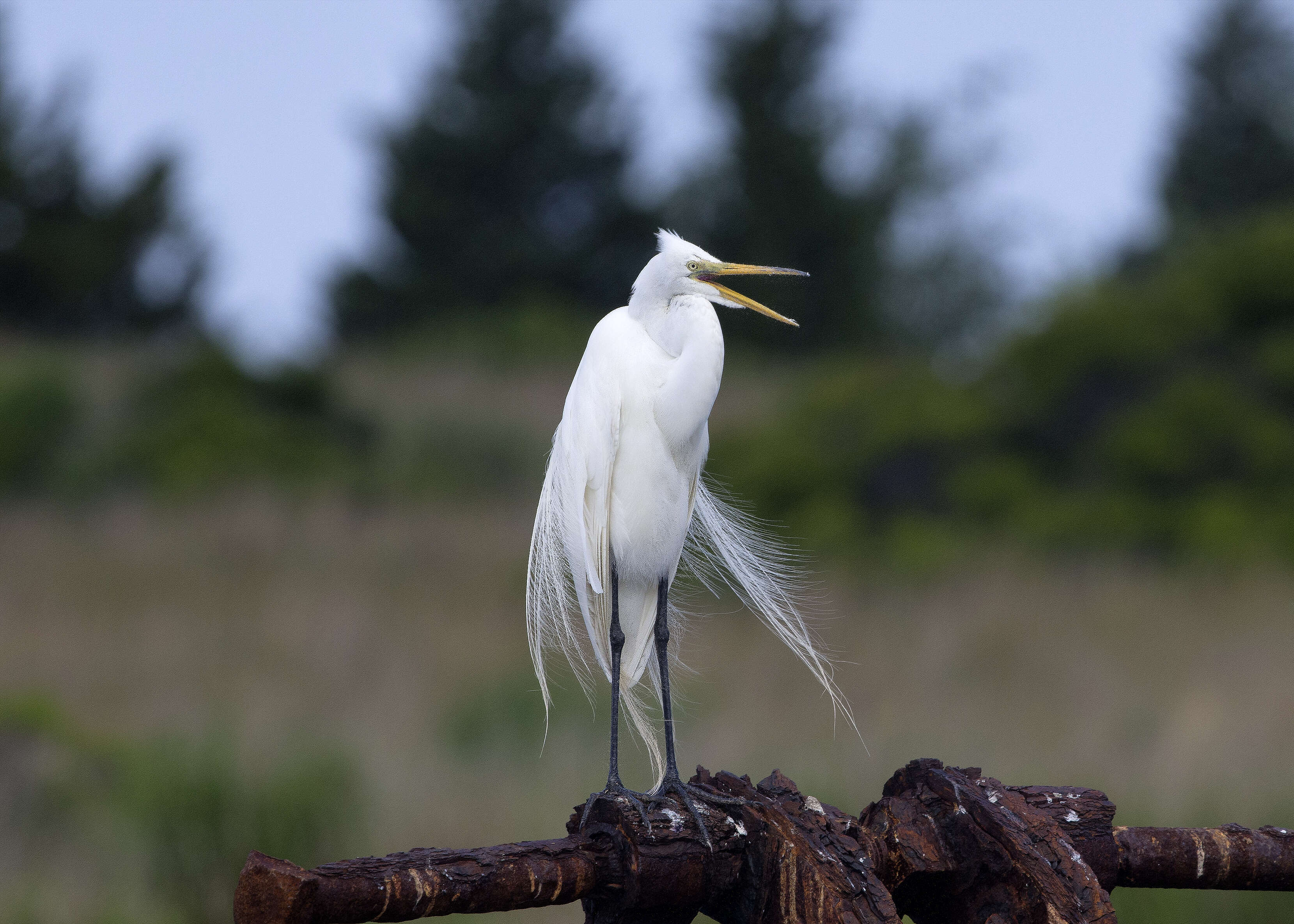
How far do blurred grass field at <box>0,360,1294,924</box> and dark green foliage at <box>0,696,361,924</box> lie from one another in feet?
0.04

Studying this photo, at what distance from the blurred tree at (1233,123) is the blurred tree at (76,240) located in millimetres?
15144

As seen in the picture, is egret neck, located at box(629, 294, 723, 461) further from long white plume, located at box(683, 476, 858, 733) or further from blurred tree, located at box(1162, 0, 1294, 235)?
blurred tree, located at box(1162, 0, 1294, 235)

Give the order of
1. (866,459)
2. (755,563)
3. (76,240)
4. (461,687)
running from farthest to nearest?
1. (76,240)
2. (866,459)
3. (461,687)
4. (755,563)

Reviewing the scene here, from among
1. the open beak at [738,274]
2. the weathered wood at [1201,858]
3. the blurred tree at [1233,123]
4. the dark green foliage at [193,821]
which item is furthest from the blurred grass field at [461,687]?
the blurred tree at [1233,123]

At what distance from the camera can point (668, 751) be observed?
1321 millimetres

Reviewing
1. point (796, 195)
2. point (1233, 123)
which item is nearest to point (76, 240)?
point (796, 195)

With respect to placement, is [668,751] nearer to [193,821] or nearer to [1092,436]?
[193,821]

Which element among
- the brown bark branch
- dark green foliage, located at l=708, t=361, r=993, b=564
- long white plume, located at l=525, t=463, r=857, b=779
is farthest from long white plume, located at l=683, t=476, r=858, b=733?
dark green foliage, located at l=708, t=361, r=993, b=564

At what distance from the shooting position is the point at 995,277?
885 inches

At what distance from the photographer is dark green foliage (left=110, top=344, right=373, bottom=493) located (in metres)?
9.73

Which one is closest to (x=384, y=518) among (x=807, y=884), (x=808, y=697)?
(x=808, y=697)

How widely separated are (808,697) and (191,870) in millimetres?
3074

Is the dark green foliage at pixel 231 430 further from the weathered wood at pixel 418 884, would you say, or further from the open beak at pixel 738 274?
the weathered wood at pixel 418 884

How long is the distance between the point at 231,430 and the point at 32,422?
174cm
